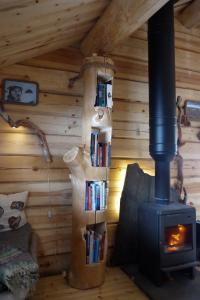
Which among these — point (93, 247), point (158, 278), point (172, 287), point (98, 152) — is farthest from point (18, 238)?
point (172, 287)

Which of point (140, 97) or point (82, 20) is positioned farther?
point (140, 97)

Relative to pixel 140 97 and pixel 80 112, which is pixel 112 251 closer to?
pixel 80 112

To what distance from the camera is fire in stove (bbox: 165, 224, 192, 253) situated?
250 cm

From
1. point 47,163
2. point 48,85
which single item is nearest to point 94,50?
point 48,85

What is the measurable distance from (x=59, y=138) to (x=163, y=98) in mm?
1141

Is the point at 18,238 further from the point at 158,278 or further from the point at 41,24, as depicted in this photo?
the point at 41,24

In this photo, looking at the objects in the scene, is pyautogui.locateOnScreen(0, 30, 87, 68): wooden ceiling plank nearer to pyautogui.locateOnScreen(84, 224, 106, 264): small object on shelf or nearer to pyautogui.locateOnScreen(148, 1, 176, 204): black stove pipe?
pyautogui.locateOnScreen(148, 1, 176, 204): black stove pipe

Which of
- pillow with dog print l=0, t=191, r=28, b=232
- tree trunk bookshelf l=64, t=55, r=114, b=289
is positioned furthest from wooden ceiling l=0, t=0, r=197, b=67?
pillow with dog print l=0, t=191, r=28, b=232

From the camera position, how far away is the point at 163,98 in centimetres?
256

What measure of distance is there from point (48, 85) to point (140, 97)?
44.8 inches

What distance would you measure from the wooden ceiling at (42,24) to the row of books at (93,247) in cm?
175

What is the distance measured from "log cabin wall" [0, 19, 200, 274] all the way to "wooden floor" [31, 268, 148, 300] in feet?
0.74

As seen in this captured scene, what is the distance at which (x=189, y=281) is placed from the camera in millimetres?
2473

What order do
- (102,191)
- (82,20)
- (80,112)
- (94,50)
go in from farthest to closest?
(80,112), (94,50), (102,191), (82,20)
